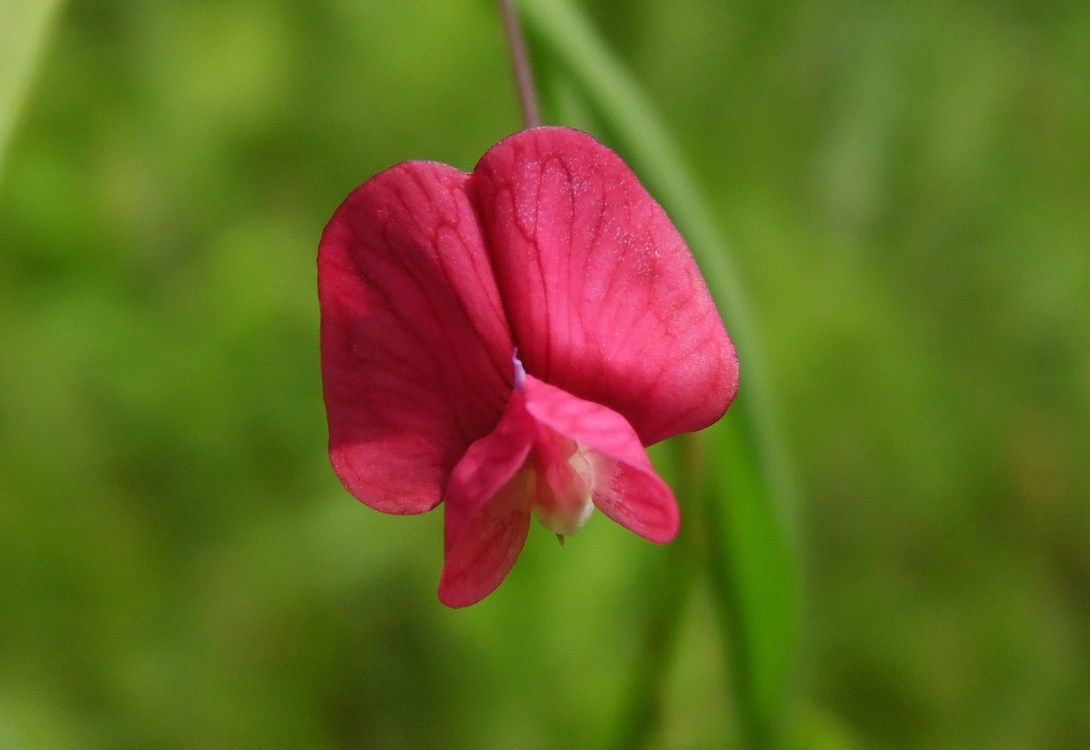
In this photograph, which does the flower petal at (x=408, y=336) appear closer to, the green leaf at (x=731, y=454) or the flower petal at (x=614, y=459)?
the flower petal at (x=614, y=459)

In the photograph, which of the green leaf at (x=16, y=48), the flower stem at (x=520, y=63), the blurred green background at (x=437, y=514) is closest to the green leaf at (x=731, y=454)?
the flower stem at (x=520, y=63)

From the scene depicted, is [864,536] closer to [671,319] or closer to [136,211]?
[136,211]

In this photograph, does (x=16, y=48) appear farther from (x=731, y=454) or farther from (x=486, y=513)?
(x=731, y=454)

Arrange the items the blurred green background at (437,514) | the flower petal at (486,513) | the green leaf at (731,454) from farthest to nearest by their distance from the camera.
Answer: the blurred green background at (437,514) → the green leaf at (731,454) → the flower petal at (486,513)

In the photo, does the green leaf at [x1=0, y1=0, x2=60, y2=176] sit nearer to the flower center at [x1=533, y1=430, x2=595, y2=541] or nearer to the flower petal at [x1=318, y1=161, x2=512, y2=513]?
the flower petal at [x1=318, y1=161, x2=512, y2=513]

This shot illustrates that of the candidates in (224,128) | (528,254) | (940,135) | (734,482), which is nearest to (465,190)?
(528,254)

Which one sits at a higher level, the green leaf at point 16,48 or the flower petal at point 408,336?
the green leaf at point 16,48

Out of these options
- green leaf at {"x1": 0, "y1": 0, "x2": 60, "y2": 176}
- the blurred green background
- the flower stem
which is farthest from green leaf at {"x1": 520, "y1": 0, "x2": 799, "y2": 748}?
the blurred green background
